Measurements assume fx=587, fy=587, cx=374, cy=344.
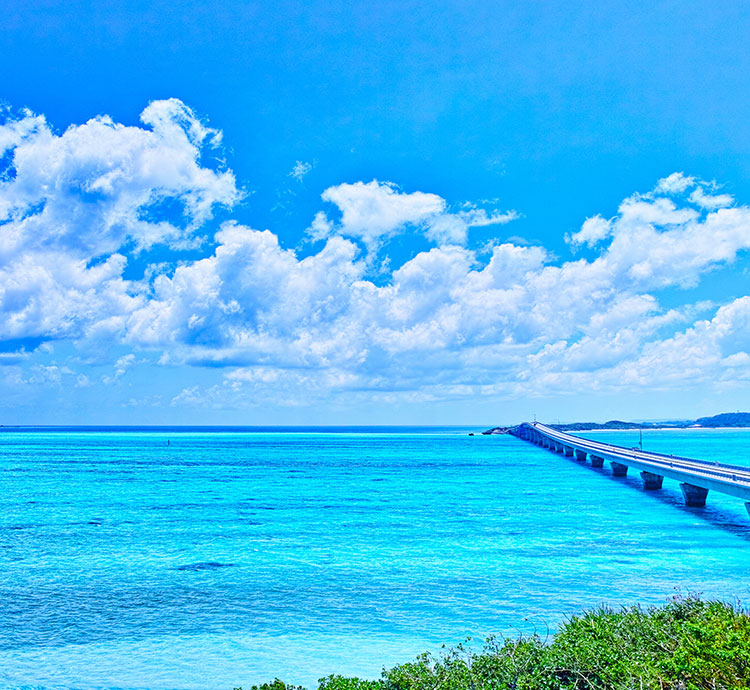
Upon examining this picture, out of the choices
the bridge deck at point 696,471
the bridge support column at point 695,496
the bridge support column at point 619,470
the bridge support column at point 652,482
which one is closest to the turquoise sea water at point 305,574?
the bridge support column at point 695,496

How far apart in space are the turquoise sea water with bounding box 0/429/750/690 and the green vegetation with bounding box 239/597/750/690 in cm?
408

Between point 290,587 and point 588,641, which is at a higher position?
point 588,641

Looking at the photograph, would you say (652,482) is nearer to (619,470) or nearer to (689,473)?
(689,473)

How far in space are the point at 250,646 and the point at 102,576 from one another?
10.5m

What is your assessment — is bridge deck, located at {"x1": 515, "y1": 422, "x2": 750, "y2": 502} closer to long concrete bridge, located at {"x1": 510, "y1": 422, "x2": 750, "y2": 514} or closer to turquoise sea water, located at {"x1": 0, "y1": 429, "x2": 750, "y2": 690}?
long concrete bridge, located at {"x1": 510, "y1": 422, "x2": 750, "y2": 514}

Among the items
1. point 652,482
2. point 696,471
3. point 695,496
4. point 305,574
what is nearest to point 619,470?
point 652,482

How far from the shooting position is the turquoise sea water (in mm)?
16328

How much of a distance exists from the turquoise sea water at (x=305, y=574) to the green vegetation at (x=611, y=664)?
4084mm

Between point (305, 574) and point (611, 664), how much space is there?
15.0 meters

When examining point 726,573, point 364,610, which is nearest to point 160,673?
point 364,610

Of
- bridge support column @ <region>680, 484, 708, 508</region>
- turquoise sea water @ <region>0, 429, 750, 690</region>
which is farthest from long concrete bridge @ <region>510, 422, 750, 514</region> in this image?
turquoise sea water @ <region>0, 429, 750, 690</region>

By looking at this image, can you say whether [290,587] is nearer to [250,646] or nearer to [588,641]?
[250,646]

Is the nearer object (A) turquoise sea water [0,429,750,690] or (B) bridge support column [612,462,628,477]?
(A) turquoise sea water [0,429,750,690]

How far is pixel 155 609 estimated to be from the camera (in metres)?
19.8
